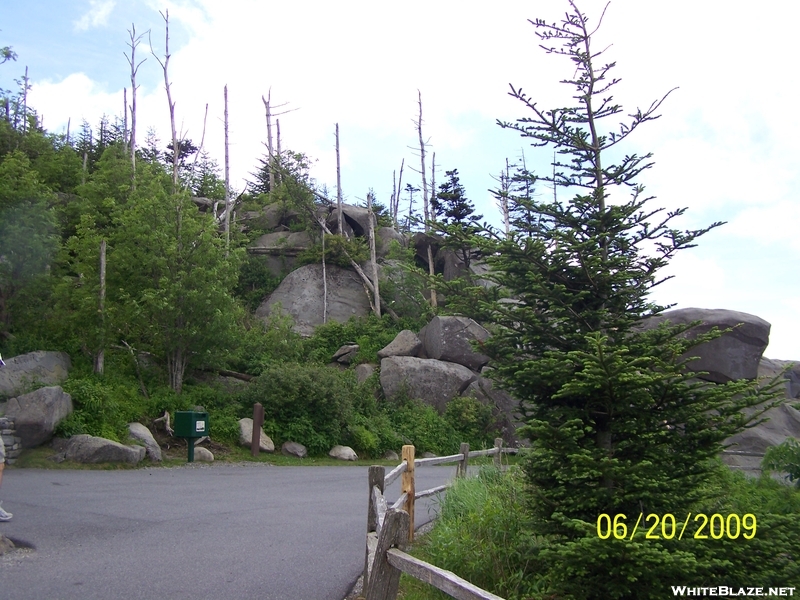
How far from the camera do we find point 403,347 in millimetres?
29594

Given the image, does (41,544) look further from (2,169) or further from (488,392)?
(488,392)

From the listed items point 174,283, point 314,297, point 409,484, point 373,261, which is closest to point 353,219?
point 373,261

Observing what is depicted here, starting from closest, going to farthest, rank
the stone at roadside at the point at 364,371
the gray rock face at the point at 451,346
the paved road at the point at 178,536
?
the paved road at the point at 178,536 < the stone at roadside at the point at 364,371 < the gray rock face at the point at 451,346

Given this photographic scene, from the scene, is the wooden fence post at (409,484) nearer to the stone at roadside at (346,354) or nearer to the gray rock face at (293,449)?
the gray rock face at (293,449)

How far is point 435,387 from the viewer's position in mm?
27453

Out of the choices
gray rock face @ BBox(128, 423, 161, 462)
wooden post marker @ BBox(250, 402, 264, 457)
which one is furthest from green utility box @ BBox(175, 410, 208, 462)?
wooden post marker @ BBox(250, 402, 264, 457)

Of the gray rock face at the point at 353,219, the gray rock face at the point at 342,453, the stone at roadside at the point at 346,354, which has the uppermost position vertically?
the gray rock face at the point at 353,219

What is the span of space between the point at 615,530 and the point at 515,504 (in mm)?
2291

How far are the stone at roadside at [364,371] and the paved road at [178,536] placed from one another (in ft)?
45.0

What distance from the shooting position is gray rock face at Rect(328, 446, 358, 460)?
21250mm

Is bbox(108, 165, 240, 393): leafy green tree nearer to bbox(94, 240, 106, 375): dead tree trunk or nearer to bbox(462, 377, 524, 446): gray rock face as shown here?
bbox(94, 240, 106, 375): dead tree trunk

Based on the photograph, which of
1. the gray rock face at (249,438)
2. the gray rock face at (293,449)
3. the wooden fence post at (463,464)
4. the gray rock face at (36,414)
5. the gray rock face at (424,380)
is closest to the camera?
the wooden fence post at (463,464)
